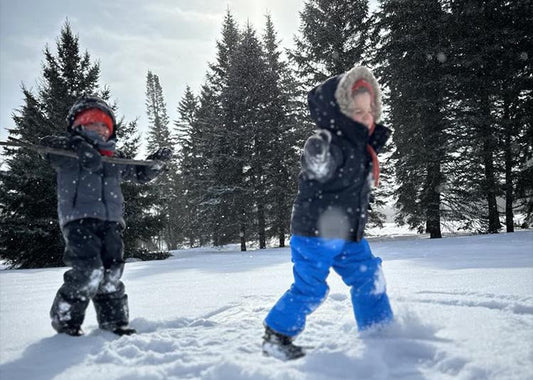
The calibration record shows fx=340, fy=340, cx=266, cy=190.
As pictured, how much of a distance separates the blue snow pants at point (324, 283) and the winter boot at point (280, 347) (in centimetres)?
3

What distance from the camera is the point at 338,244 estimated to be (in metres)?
2.07

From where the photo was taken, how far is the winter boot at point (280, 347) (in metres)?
1.81

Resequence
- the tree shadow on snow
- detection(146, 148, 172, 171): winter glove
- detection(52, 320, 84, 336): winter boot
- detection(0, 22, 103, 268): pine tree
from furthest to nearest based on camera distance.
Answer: detection(0, 22, 103, 268): pine tree
detection(146, 148, 172, 171): winter glove
detection(52, 320, 84, 336): winter boot
the tree shadow on snow

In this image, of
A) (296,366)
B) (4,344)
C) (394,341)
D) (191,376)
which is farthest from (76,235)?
(394,341)

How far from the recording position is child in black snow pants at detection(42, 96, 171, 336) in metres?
2.33

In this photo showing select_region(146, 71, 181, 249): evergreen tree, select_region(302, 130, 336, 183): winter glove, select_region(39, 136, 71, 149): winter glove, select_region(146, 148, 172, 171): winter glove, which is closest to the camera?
select_region(302, 130, 336, 183): winter glove

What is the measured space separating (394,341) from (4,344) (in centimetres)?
239

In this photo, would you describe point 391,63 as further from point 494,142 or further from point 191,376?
point 191,376

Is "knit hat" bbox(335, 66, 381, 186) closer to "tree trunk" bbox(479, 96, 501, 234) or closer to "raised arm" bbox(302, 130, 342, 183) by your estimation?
"raised arm" bbox(302, 130, 342, 183)

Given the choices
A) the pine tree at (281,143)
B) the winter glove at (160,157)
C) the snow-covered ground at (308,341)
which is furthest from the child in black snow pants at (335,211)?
the pine tree at (281,143)

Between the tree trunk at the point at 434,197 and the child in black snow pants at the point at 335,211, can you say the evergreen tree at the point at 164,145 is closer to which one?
the tree trunk at the point at 434,197

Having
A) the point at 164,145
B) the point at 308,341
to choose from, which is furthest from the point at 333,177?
the point at 164,145

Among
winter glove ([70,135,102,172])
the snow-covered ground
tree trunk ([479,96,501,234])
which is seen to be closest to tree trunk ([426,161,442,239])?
tree trunk ([479,96,501,234])

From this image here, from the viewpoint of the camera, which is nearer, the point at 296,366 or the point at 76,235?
the point at 296,366
